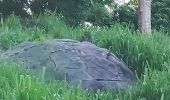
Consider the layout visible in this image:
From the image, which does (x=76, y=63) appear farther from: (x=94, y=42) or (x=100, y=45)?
(x=94, y=42)

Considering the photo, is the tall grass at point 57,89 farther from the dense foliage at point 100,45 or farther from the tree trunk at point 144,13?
the tree trunk at point 144,13

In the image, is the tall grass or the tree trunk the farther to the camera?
the tree trunk

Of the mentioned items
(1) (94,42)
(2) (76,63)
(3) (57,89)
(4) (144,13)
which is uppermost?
(4) (144,13)

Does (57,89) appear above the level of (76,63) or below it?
below

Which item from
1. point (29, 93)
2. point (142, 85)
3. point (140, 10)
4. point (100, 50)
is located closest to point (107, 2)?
point (140, 10)

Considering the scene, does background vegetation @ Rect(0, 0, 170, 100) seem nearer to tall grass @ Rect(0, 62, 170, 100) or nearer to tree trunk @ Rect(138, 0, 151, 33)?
tall grass @ Rect(0, 62, 170, 100)

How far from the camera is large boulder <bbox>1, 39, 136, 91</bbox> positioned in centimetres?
608

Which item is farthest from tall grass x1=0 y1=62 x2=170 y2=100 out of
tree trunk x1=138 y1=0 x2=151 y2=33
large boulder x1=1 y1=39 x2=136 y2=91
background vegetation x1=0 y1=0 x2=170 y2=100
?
tree trunk x1=138 y1=0 x2=151 y2=33

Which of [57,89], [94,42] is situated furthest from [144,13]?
[57,89]

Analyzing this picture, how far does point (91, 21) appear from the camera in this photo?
1526 cm

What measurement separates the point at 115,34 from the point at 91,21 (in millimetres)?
7001

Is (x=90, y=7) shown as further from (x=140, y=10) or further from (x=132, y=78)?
(x=132, y=78)

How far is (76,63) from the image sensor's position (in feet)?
21.0

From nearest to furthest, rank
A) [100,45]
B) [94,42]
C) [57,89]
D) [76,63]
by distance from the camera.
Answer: [57,89], [76,63], [100,45], [94,42]
